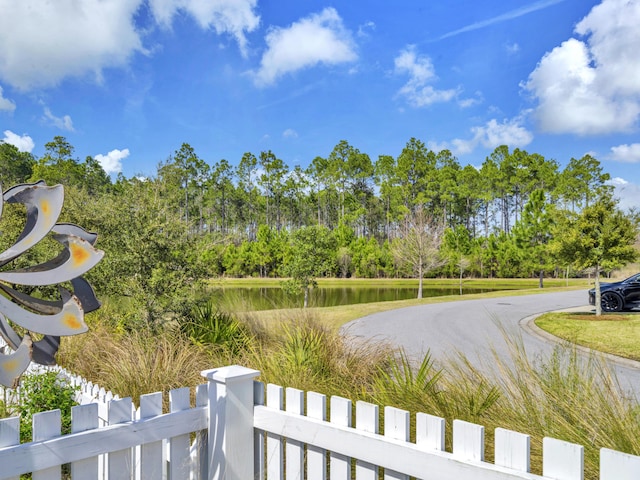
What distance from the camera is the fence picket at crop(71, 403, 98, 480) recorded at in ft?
7.24

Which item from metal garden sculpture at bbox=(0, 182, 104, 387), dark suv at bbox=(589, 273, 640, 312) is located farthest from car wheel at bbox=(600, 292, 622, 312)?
metal garden sculpture at bbox=(0, 182, 104, 387)

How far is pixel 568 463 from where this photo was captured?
1.76 meters

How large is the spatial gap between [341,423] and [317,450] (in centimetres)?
27

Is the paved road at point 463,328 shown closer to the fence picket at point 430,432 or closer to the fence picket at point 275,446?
the fence picket at point 275,446

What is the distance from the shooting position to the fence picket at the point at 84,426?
2207 mm

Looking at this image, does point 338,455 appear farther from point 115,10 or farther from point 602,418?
point 115,10

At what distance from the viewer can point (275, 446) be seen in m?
2.72

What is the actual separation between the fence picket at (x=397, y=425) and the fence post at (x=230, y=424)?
92 cm

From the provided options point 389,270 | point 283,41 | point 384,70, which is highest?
point 384,70

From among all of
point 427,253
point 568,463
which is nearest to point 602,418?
point 568,463

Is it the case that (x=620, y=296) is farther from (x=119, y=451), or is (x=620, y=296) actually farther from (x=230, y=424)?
(x=119, y=451)

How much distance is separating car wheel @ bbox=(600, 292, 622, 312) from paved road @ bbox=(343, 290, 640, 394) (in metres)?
1.69

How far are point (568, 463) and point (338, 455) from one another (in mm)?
1143

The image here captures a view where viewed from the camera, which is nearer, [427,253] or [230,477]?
[230,477]
